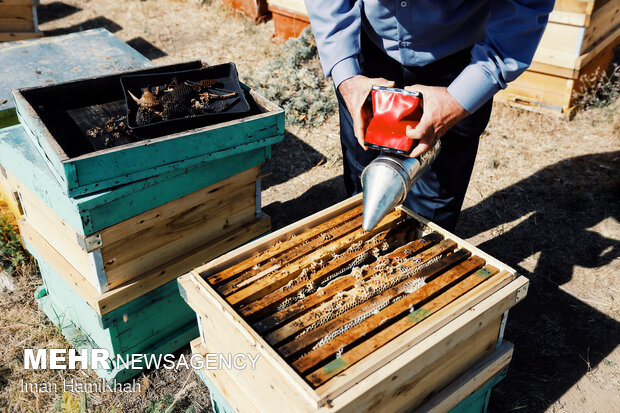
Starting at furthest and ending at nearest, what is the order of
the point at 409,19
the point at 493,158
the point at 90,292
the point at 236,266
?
the point at 493,158, the point at 90,292, the point at 409,19, the point at 236,266

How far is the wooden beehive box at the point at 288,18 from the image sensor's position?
6156mm

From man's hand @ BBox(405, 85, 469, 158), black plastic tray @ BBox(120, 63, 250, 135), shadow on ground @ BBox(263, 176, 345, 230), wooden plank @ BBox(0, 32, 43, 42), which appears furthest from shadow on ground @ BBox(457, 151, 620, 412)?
wooden plank @ BBox(0, 32, 43, 42)

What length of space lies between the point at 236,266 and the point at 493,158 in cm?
327

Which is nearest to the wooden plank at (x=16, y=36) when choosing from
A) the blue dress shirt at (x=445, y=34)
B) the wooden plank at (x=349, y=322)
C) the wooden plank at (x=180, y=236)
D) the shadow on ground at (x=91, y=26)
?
the shadow on ground at (x=91, y=26)

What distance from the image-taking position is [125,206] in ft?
7.65

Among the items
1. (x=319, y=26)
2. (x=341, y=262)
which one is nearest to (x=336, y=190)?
(x=319, y=26)

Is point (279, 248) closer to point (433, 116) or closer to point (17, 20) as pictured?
point (433, 116)

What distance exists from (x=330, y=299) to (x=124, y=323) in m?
1.21

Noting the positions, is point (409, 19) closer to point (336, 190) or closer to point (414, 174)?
point (414, 174)

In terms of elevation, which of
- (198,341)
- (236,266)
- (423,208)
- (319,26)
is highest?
Answer: (319,26)

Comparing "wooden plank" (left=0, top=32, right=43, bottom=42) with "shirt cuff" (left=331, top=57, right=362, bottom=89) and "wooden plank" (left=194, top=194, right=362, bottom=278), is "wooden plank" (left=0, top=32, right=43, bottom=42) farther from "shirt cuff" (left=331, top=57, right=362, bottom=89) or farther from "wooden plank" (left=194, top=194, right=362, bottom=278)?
"wooden plank" (left=194, top=194, right=362, bottom=278)

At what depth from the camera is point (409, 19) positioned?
2285 millimetres

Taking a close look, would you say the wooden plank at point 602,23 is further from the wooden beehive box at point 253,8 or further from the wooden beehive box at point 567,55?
the wooden beehive box at point 253,8

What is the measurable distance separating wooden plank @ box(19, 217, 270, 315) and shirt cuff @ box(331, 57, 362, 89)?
3.12ft
